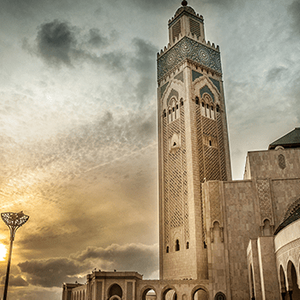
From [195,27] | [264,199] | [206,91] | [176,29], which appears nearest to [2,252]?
[264,199]

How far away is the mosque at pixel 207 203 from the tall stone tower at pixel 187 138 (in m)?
0.06

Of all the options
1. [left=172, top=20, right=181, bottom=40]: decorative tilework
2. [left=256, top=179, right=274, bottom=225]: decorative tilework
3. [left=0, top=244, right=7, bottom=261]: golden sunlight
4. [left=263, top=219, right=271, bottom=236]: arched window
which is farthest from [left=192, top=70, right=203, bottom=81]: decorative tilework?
[left=0, top=244, right=7, bottom=261]: golden sunlight

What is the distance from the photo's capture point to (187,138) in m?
25.0

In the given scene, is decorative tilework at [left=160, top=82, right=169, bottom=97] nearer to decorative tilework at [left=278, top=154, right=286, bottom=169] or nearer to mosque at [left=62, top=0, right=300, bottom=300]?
mosque at [left=62, top=0, right=300, bottom=300]

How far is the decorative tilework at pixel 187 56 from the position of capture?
27.8 meters

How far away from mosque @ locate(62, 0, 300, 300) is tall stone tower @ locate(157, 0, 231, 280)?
0.06 metres

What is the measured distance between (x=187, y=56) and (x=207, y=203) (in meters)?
11.7

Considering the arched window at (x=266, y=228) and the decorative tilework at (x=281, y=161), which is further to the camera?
the decorative tilework at (x=281, y=161)

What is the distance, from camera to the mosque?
1911 cm

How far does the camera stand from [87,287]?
904 inches

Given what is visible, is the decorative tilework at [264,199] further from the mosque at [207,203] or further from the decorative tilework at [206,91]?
the decorative tilework at [206,91]

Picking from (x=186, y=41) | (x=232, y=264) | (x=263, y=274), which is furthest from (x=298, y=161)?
(x=186, y=41)

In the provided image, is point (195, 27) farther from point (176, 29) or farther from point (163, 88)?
point (163, 88)

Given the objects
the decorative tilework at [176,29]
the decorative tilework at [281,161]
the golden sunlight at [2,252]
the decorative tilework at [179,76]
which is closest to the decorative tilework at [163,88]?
the decorative tilework at [179,76]
